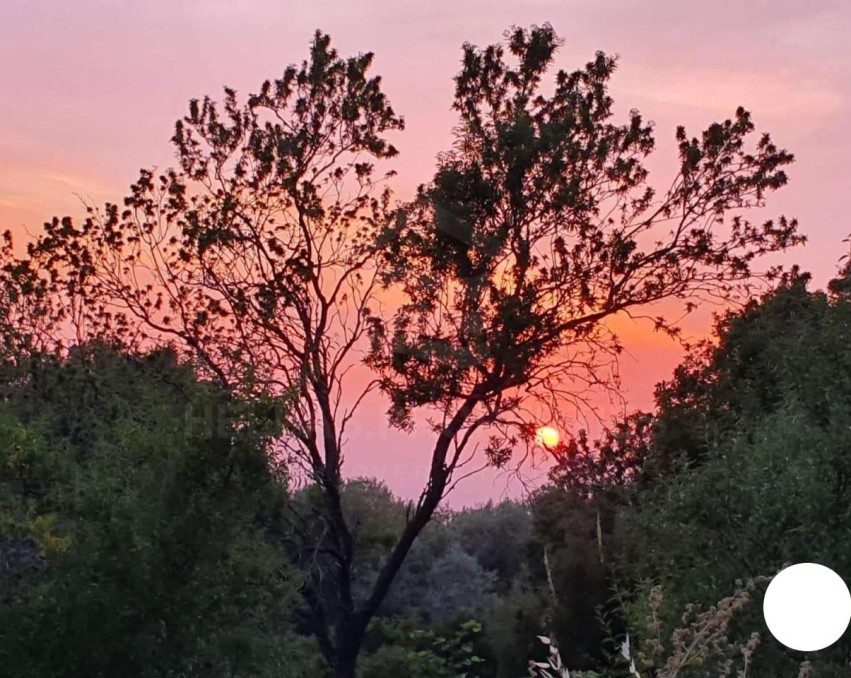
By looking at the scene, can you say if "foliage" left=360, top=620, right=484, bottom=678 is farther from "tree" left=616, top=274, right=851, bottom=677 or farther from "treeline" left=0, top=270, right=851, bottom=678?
"tree" left=616, top=274, right=851, bottom=677

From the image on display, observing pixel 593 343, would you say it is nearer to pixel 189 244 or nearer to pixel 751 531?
pixel 189 244

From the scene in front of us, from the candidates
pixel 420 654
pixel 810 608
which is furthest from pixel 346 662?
pixel 810 608

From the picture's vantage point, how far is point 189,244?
21688mm

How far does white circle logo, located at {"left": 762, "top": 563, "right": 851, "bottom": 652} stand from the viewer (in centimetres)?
706

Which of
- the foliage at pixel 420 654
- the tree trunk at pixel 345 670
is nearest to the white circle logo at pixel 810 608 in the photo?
the tree trunk at pixel 345 670

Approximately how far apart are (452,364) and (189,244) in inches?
216

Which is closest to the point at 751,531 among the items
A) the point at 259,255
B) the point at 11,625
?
the point at 11,625

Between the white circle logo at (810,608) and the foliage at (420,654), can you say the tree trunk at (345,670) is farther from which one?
the white circle logo at (810,608)

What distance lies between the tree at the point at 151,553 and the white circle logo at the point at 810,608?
600 cm

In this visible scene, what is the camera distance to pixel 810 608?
23.4ft

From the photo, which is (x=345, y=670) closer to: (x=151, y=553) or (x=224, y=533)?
(x=224, y=533)

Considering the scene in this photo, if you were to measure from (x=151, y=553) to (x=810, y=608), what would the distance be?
673cm

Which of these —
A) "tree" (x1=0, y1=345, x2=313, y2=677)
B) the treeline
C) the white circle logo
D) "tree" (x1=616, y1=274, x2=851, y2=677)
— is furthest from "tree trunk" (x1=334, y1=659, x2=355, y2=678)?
the white circle logo

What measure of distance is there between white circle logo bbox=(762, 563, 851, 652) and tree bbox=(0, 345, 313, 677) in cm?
600
